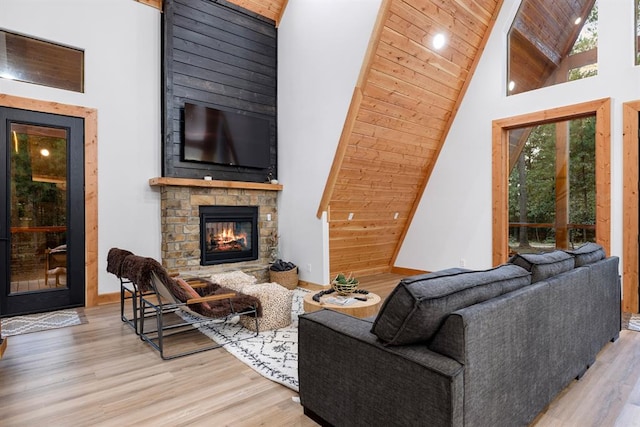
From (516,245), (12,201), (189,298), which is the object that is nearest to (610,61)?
(516,245)

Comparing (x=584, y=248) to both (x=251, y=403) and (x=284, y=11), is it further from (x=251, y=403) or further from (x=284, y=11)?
(x=284, y=11)

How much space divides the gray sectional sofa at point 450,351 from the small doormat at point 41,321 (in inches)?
119

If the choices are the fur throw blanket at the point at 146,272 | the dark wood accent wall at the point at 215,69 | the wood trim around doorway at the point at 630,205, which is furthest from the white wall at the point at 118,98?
the wood trim around doorway at the point at 630,205

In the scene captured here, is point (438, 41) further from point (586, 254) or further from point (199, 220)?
point (199, 220)

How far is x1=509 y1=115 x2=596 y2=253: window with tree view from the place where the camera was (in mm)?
4445

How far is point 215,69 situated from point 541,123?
14.8ft

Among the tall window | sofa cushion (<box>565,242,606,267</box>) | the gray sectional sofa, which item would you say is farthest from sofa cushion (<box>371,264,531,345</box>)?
the tall window

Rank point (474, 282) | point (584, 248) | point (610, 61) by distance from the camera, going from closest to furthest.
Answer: point (474, 282), point (584, 248), point (610, 61)

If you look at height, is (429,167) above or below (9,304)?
above

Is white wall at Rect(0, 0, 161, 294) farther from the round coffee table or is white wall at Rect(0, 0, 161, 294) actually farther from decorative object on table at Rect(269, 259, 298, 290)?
the round coffee table

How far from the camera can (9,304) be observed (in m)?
3.91

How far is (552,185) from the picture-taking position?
475 centimetres

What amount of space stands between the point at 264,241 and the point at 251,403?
3573 millimetres

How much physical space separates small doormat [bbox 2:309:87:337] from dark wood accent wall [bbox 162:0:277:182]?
1.92 m
